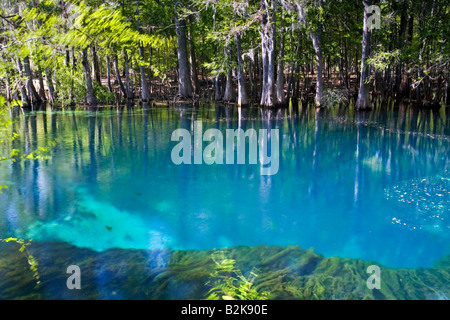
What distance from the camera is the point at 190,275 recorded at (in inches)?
202

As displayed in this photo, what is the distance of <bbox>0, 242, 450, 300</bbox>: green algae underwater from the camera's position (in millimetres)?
4648

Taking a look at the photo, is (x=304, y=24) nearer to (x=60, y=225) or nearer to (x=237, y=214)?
(x=237, y=214)

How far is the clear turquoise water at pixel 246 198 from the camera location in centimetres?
636

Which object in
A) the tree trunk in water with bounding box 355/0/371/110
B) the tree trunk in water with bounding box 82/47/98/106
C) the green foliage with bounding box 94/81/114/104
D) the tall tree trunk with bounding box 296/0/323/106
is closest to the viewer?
the tall tree trunk with bounding box 296/0/323/106

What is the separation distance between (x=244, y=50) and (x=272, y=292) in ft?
91.1

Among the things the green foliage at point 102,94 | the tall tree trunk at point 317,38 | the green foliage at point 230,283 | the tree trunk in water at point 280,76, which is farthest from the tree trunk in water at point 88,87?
the green foliage at point 230,283

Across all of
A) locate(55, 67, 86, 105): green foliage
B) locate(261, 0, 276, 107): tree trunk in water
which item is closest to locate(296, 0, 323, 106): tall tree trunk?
locate(261, 0, 276, 107): tree trunk in water

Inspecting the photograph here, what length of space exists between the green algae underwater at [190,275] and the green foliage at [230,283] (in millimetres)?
87

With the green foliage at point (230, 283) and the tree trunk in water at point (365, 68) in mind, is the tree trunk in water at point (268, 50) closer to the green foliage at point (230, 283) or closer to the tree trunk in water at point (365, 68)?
the tree trunk in water at point (365, 68)

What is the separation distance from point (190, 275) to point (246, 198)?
135 inches

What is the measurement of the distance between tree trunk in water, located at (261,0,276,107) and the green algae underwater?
63.6 feet

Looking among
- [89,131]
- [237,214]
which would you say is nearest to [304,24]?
[89,131]

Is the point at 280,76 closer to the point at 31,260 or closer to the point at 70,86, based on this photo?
the point at 70,86

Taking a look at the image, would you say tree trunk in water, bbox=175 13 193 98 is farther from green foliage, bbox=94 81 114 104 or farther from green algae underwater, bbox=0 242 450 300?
green algae underwater, bbox=0 242 450 300
